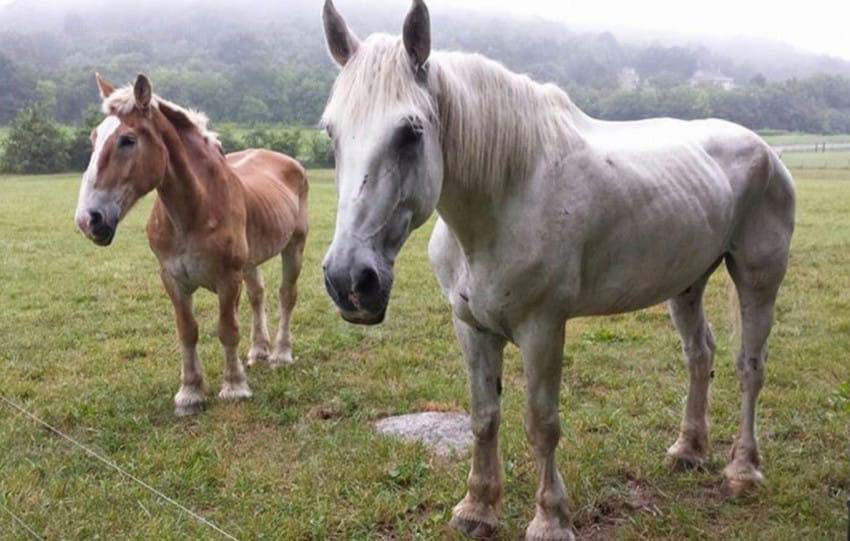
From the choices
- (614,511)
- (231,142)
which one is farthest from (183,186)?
(231,142)

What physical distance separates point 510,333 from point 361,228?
100 cm

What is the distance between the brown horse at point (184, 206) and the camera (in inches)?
159

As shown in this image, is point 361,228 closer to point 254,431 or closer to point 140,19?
point 254,431

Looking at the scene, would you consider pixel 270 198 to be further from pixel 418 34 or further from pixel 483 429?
pixel 418 34

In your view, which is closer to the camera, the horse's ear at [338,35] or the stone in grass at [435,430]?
the horse's ear at [338,35]

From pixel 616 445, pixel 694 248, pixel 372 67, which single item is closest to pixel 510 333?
pixel 694 248

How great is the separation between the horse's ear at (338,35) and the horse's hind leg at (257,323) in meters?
3.72

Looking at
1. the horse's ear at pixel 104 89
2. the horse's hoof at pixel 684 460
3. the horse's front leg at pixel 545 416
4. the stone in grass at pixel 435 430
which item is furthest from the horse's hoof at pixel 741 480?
the horse's ear at pixel 104 89

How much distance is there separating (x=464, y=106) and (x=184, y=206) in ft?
8.97

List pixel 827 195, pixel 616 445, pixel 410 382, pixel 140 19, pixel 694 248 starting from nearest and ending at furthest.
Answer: pixel 694 248, pixel 616 445, pixel 410 382, pixel 827 195, pixel 140 19

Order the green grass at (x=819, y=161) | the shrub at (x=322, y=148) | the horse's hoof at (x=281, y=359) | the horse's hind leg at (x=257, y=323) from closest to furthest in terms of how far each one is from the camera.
→ the shrub at (x=322, y=148)
the horse's hoof at (x=281, y=359)
the horse's hind leg at (x=257, y=323)
the green grass at (x=819, y=161)

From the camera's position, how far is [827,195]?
738 inches

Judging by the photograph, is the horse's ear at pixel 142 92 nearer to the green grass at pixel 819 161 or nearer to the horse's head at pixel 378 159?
the horse's head at pixel 378 159

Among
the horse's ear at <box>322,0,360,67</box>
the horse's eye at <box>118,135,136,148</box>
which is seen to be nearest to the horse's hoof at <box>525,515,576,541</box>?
the horse's ear at <box>322,0,360,67</box>
